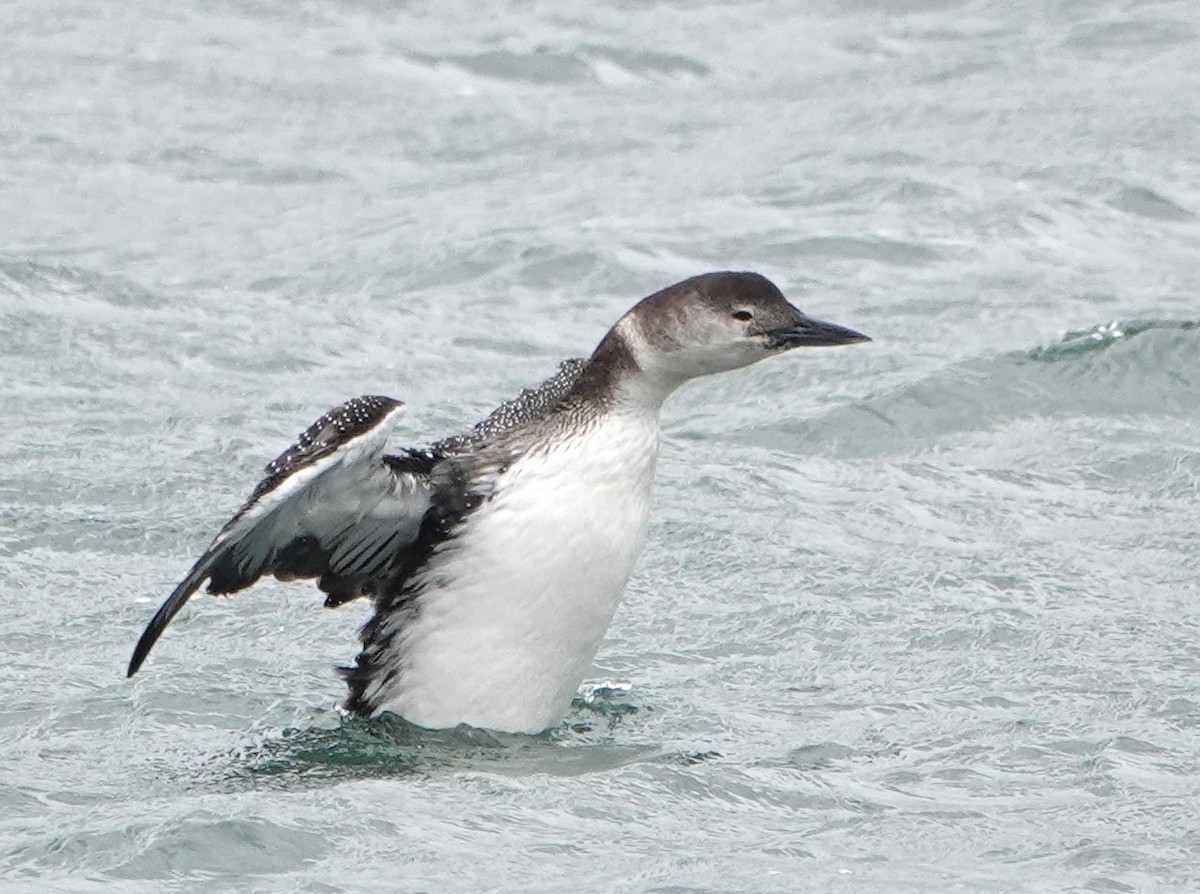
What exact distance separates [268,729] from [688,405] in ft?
11.1

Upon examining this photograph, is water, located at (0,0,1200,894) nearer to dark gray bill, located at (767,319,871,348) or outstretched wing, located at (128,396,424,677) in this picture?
outstretched wing, located at (128,396,424,677)

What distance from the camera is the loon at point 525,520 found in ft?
21.1

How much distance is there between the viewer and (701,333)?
21.2ft

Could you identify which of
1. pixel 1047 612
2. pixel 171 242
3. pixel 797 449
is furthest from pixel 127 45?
pixel 1047 612

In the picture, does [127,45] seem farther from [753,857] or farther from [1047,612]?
[753,857]

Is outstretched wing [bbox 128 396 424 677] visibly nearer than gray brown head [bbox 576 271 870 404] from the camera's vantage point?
Yes

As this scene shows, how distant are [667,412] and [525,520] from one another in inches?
133

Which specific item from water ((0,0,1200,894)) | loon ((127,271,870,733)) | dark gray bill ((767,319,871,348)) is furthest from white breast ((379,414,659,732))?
dark gray bill ((767,319,871,348))

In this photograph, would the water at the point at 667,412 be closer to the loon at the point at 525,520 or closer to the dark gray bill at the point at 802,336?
the loon at the point at 525,520

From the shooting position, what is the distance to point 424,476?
258 inches

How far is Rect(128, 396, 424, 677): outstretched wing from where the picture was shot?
5.99 metres

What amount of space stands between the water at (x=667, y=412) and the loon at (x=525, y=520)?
205mm

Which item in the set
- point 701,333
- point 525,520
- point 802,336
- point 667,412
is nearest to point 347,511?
point 525,520

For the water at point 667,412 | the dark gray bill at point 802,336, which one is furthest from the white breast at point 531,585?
the dark gray bill at point 802,336
